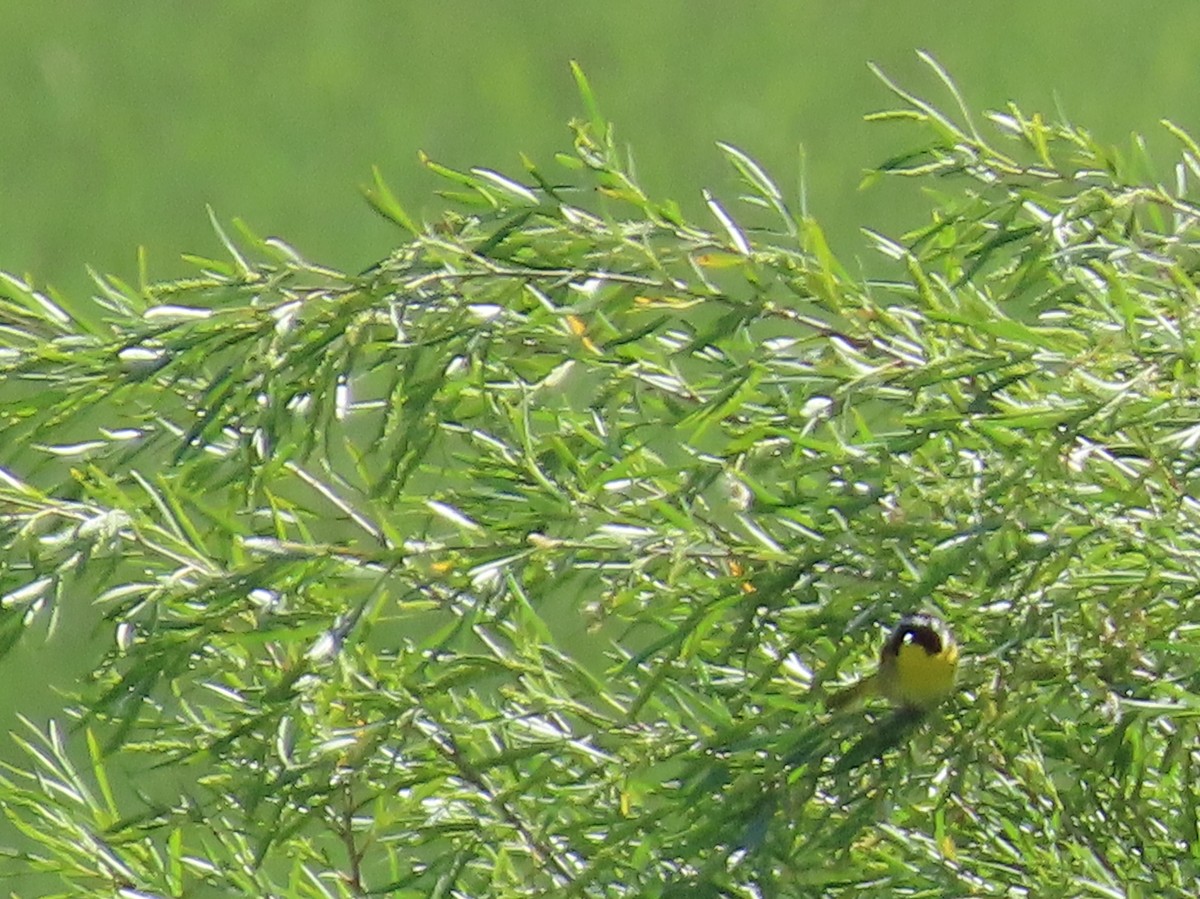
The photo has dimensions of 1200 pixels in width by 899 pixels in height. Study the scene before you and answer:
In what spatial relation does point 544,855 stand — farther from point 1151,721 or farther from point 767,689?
point 1151,721

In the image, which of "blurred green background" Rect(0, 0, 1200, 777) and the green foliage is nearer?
the green foliage

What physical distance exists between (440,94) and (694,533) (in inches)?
181

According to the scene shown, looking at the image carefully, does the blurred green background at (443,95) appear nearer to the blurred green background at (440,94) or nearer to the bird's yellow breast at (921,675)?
the blurred green background at (440,94)

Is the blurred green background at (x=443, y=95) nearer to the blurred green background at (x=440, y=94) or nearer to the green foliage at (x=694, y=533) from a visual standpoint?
the blurred green background at (x=440, y=94)

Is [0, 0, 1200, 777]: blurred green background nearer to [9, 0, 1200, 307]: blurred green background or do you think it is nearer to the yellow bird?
[9, 0, 1200, 307]: blurred green background

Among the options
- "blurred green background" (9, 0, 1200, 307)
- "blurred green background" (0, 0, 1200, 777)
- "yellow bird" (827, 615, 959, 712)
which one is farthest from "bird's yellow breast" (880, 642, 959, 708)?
"blurred green background" (9, 0, 1200, 307)

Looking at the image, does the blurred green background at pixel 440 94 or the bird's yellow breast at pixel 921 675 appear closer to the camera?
the bird's yellow breast at pixel 921 675

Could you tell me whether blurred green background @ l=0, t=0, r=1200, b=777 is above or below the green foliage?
below

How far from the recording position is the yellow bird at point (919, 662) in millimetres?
1032

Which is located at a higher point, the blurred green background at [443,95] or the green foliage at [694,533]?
the green foliage at [694,533]

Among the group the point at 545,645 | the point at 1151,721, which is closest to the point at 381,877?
the point at 545,645

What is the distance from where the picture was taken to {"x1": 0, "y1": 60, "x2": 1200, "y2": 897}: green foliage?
1.03 m

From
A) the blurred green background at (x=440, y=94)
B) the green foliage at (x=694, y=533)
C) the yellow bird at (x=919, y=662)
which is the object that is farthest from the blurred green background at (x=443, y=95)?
the yellow bird at (x=919, y=662)

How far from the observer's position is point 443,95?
5500 millimetres
